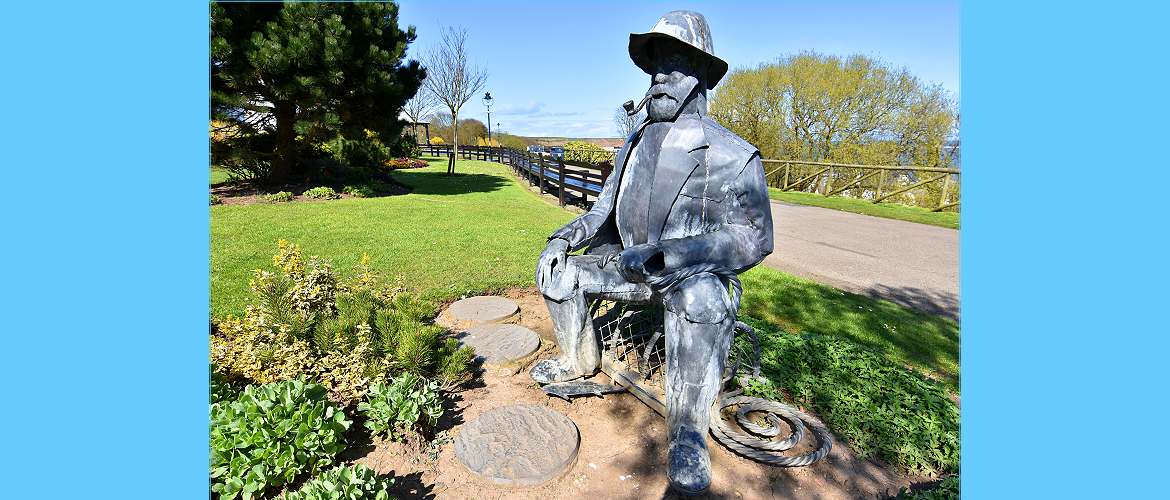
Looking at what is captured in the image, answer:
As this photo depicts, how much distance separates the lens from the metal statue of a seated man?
2.06 metres

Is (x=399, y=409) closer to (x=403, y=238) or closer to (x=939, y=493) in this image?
(x=939, y=493)

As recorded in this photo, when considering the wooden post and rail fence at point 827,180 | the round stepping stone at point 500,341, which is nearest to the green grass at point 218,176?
the wooden post and rail fence at point 827,180

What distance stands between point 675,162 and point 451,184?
1535 cm

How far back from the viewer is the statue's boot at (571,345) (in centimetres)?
263

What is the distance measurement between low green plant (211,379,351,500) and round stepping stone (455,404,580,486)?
1.90 ft

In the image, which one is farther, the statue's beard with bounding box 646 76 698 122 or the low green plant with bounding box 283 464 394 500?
the statue's beard with bounding box 646 76 698 122

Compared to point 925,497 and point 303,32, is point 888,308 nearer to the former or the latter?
point 925,497

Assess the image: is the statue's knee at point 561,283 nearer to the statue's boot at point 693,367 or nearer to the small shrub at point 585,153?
the statue's boot at point 693,367

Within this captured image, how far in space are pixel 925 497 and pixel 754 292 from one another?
135 inches

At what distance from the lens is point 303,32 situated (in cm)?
1007

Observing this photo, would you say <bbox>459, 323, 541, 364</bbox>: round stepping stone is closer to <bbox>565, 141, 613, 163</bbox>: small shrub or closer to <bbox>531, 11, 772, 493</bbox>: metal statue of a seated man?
<bbox>531, 11, 772, 493</bbox>: metal statue of a seated man

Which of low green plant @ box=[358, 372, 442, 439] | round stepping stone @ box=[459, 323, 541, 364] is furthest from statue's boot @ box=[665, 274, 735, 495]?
round stepping stone @ box=[459, 323, 541, 364]

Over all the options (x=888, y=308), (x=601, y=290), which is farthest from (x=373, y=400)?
(x=888, y=308)

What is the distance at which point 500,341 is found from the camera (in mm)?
3555
